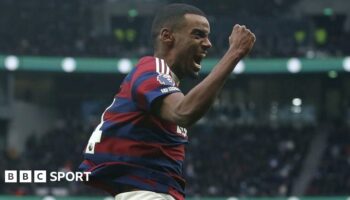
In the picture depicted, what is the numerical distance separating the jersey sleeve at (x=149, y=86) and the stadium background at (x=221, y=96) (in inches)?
733

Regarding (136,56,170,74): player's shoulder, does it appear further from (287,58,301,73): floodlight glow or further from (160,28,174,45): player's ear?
(287,58,301,73): floodlight glow

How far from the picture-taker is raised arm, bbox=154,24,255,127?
4.23 metres

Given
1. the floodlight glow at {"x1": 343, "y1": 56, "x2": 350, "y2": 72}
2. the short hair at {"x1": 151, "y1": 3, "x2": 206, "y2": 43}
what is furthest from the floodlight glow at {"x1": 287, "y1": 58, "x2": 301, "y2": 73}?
the short hair at {"x1": 151, "y1": 3, "x2": 206, "y2": 43}

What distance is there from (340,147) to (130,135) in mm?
21169

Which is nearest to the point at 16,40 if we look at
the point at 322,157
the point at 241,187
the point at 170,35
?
the point at 241,187

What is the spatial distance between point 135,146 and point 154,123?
0.45ft

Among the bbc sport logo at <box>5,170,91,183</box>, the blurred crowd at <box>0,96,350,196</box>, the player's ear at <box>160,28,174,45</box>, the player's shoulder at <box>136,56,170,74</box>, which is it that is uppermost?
the player's ear at <box>160,28,174,45</box>

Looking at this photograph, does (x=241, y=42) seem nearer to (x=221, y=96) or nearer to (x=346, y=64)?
(x=346, y=64)

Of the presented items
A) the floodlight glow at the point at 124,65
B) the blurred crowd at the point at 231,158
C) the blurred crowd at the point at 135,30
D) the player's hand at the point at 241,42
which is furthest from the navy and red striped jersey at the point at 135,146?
the blurred crowd at the point at 135,30

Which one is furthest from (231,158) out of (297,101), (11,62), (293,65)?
(11,62)

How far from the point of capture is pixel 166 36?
15.7 feet

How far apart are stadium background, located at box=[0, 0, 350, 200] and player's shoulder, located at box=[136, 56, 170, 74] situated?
18511mm

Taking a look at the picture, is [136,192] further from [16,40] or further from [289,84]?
[289,84]

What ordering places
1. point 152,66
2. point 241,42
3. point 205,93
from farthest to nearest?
point 152,66 → point 241,42 → point 205,93
